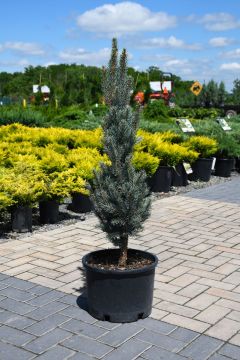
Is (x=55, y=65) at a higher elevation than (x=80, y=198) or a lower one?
higher

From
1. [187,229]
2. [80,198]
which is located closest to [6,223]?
[80,198]

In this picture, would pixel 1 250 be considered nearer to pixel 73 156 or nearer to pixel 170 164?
pixel 73 156

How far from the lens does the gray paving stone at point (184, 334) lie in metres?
3.49

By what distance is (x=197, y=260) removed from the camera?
5.29m

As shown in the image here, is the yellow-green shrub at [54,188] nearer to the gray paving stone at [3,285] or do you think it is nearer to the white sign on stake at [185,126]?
the gray paving stone at [3,285]

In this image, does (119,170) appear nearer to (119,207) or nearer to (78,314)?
(119,207)

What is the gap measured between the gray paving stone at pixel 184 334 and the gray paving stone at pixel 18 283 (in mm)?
1484

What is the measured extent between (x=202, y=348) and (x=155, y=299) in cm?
89

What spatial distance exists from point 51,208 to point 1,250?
1.36 m

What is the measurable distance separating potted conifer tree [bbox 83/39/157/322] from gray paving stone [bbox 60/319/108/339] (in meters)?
0.13

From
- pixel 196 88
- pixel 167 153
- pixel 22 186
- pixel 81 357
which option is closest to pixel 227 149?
pixel 167 153

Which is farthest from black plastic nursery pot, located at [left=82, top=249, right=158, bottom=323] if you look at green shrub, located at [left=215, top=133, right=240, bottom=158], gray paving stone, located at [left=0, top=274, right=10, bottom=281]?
green shrub, located at [left=215, top=133, right=240, bottom=158]

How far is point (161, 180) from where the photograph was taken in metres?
9.23

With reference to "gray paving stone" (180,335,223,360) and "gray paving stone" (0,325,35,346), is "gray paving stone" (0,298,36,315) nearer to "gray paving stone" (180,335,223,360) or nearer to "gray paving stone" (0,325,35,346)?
"gray paving stone" (0,325,35,346)
